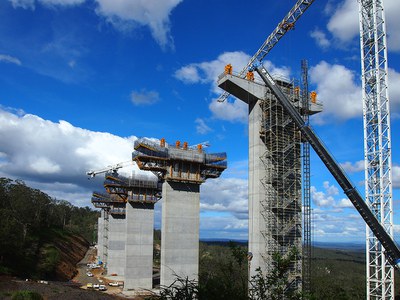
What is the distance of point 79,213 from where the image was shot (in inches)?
6417

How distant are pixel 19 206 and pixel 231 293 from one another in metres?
77.7

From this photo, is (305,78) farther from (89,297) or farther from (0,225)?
(0,225)

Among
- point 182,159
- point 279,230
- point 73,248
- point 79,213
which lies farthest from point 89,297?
point 79,213

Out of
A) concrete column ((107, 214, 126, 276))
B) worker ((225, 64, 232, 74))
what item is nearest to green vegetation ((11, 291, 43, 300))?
worker ((225, 64, 232, 74))

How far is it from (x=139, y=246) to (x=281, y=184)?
29.4 m

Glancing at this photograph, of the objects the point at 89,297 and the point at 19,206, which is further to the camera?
the point at 19,206

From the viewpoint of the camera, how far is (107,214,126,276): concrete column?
72625 mm

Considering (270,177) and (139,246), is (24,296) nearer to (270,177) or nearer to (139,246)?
(139,246)

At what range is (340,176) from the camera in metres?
27.9

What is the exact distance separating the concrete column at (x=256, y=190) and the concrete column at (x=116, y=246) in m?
47.5

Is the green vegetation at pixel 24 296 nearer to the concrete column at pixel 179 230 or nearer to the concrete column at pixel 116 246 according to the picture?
the concrete column at pixel 179 230

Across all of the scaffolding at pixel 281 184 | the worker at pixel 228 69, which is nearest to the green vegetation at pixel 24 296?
the scaffolding at pixel 281 184

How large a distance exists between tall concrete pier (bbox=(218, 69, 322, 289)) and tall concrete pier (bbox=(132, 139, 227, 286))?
10163 mm

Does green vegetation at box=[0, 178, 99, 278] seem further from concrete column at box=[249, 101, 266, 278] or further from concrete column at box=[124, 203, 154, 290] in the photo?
concrete column at box=[249, 101, 266, 278]
